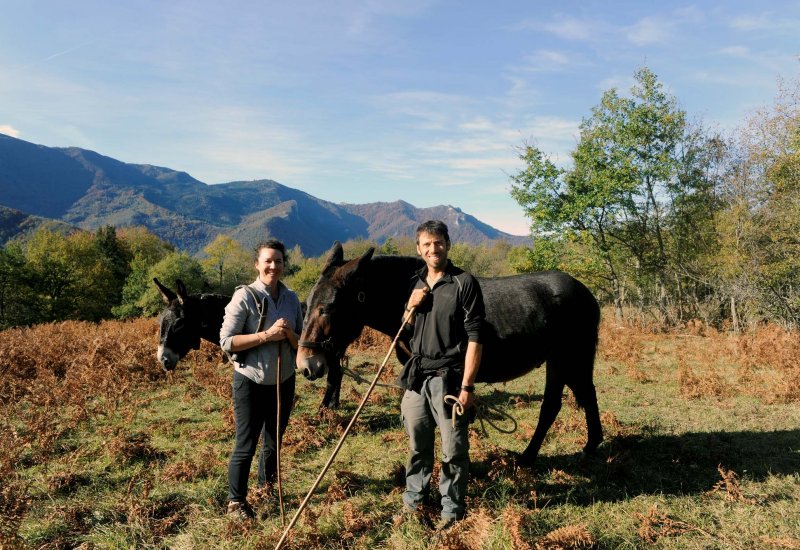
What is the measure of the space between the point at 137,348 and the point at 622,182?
21.7 m

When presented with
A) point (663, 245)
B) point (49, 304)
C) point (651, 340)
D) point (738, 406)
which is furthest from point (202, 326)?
point (49, 304)

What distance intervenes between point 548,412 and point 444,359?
7.75ft

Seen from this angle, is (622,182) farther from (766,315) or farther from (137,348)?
(137,348)

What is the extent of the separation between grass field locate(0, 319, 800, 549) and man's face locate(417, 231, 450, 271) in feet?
6.70

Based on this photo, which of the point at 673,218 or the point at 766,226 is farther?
the point at 673,218

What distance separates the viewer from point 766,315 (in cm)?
1424

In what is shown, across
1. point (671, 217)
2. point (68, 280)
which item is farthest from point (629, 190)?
point (68, 280)

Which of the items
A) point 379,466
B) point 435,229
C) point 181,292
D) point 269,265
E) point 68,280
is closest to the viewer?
point 435,229

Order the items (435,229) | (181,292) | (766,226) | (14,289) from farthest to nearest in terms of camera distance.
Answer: (14,289) < (766,226) < (181,292) < (435,229)

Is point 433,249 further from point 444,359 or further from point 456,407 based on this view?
point 456,407

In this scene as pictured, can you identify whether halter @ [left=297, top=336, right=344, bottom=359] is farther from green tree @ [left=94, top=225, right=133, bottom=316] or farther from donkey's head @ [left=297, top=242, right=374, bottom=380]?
green tree @ [left=94, top=225, right=133, bottom=316]

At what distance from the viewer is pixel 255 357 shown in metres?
3.59

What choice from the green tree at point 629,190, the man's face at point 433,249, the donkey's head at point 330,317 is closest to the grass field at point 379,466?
the donkey's head at point 330,317

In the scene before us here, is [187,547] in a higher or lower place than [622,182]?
lower
